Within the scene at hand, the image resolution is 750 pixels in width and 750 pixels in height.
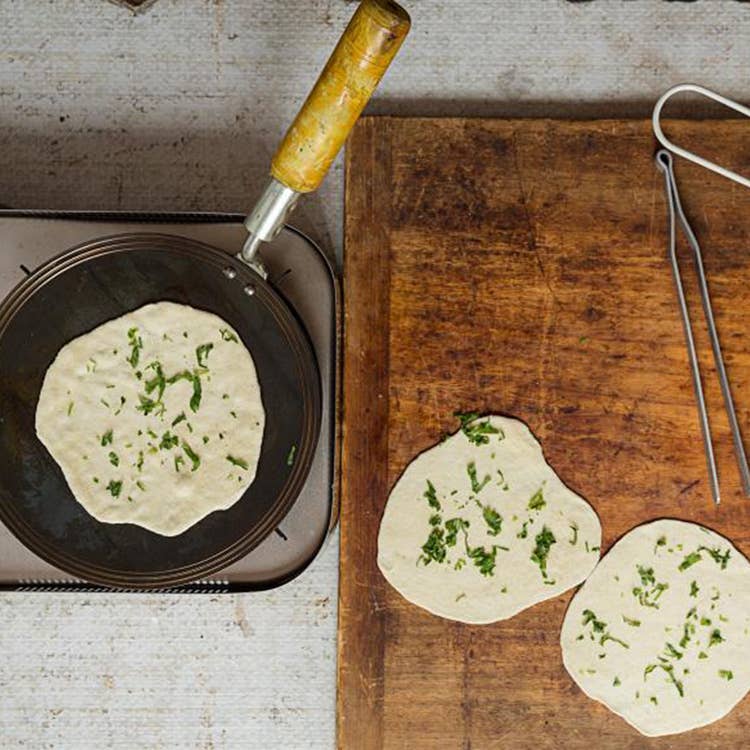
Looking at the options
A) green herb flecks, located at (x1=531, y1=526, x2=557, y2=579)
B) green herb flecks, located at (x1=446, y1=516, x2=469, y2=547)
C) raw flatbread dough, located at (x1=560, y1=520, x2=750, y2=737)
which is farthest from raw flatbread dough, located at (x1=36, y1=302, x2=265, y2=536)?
raw flatbread dough, located at (x1=560, y1=520, x2=750, y2=737)

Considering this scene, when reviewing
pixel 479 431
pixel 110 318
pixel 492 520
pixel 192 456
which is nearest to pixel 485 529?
pixel 492 520

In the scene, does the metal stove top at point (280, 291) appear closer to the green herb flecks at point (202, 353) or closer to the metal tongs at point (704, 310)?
the green herb flecks at point (202, 353)

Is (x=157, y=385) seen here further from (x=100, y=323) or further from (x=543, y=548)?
(x=543, y=548)

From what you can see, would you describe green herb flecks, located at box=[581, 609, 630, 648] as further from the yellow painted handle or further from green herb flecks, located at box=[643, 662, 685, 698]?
the yellow painted handle

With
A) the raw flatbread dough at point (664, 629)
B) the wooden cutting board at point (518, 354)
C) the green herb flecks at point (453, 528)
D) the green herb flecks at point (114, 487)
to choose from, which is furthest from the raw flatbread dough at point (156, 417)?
the raw flatbread dough at point (664, 629)

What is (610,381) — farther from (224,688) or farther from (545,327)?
(224,688)

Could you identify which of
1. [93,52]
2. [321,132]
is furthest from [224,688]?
[93,52]
